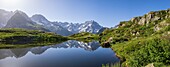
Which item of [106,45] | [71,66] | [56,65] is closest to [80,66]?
[71,66]

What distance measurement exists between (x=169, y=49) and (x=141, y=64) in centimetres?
846

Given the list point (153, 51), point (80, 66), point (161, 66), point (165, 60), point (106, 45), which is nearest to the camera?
point (161, 66)

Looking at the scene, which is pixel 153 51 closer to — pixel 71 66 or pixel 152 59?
pixel 152 59

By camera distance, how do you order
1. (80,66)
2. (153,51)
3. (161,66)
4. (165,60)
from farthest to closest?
(80,66) < (153,51) < (165,60) < (161,66)

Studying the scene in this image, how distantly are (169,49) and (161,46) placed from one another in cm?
259

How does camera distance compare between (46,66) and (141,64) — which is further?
(46,66)

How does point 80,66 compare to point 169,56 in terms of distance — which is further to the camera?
point 80,66

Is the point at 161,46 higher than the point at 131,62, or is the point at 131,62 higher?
the point at 161,46

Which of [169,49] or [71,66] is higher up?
[169,49]

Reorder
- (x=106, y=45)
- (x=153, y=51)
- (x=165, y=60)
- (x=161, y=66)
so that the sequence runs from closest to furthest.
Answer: (x=161, y=66)
(x=165, y=60)
(x=153, y=51)
(x=106, y=45)

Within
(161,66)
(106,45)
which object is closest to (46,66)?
(161,66)

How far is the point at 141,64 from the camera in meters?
56.7

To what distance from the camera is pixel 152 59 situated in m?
55.9

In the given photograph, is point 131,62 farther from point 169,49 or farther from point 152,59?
point 169,49
